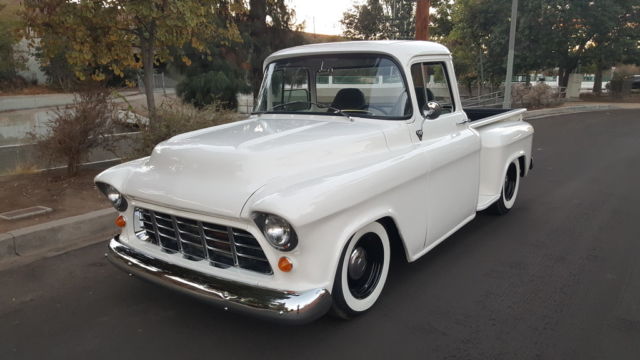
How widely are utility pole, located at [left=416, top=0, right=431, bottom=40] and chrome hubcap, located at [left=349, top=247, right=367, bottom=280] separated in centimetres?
864

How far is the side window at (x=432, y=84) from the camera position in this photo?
3918 mm

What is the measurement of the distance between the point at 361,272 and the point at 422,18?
8.82 metres

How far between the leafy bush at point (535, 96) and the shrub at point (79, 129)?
20.7m

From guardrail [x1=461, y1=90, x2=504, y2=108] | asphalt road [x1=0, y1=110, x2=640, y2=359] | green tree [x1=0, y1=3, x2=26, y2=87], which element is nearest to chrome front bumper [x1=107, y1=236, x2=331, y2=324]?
asphalt road [x1=0, y1=110, x2=640, y2=359]

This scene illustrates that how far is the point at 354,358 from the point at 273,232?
2.90 feet

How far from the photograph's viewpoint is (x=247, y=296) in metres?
2.62

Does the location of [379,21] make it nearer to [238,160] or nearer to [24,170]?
[24,170]

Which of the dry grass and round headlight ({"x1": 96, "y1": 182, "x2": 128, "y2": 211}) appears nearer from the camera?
round headlight ({"x1": 96, "y1": 182, "x2": 128, "y2": 211})

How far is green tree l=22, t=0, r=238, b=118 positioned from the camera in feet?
19.8

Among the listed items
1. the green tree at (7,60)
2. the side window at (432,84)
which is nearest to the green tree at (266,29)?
the side window at (432,84)

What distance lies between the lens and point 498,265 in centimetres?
410

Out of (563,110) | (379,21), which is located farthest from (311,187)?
(379,21)

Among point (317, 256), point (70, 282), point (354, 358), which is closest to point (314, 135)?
point (317, 256)

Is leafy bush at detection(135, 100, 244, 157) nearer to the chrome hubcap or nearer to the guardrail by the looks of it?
the chrome hubcap
